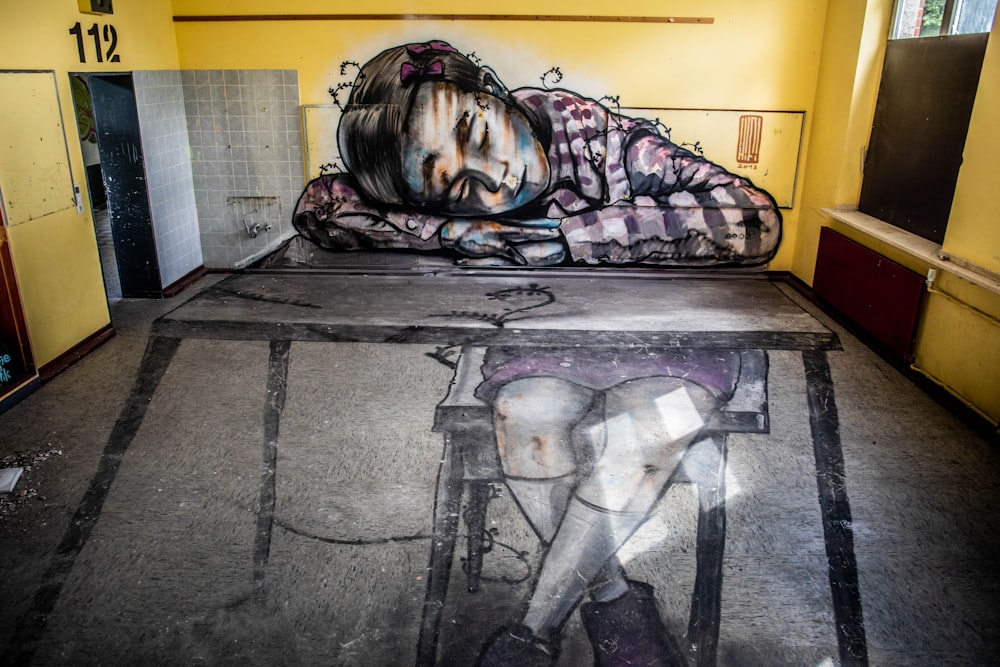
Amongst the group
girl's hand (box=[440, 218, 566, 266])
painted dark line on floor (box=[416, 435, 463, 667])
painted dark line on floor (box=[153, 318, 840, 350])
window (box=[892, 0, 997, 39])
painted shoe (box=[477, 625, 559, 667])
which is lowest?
painted shoe (box=[477, 625, 559, 667])

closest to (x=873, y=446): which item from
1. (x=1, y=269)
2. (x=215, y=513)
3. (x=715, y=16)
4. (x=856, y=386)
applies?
(x=856, y=386)

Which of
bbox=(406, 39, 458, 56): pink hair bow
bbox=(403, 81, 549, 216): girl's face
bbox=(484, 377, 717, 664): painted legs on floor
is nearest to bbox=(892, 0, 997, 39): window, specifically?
bbox=(484, 377, 717, 664): painted legs on floor

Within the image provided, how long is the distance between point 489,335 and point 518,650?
2772mm

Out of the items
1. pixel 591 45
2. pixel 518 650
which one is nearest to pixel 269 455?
pixel 518 650

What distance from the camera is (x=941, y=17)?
15.2ft

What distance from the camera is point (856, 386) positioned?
439cm

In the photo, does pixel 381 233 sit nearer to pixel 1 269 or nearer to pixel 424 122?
pixel 424 122

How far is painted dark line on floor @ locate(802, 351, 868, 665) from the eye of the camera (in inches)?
102

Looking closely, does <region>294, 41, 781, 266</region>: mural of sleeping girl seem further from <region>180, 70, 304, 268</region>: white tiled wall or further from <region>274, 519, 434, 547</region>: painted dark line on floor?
<region>274, 519, 434, 547</region>: painted dark line on floor

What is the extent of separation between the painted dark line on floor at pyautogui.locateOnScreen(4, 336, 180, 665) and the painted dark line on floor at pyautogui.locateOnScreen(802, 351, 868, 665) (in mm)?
2807

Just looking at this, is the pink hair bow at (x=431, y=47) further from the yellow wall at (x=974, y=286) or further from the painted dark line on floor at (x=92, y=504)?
the yellow wall at (x=974, y=286)

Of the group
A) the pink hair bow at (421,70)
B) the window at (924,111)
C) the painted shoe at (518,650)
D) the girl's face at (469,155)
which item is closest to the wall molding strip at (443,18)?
the pink hair bow at (421,70)

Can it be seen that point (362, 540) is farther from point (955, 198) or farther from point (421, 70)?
point (421, 70)

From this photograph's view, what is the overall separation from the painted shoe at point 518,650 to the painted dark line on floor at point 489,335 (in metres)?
2.54
